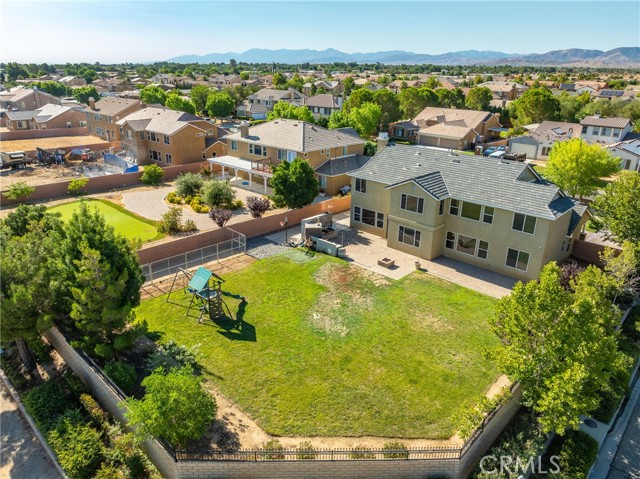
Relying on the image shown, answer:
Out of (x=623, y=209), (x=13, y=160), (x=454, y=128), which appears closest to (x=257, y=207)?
(x=623, y=209)

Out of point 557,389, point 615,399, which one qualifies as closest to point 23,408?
point 557,389

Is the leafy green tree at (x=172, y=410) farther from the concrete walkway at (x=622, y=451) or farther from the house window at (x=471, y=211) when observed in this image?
the house window at (x=471, y=211)

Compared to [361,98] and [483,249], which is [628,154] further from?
[361,98]

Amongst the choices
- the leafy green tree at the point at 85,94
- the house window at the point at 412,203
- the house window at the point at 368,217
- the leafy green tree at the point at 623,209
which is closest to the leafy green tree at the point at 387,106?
the house window at the point at 368,217

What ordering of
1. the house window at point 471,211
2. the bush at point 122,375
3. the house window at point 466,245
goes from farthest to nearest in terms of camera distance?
1. the house window at point 466,245
2. the house window at point 471,211
3. the bush at point 122,375

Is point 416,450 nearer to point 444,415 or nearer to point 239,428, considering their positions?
point 444,415

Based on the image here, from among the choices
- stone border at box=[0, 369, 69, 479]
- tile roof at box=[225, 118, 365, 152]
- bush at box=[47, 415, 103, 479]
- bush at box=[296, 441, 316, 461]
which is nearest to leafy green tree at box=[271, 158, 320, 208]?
tile roof at box=[225, 118, 365, 152]
